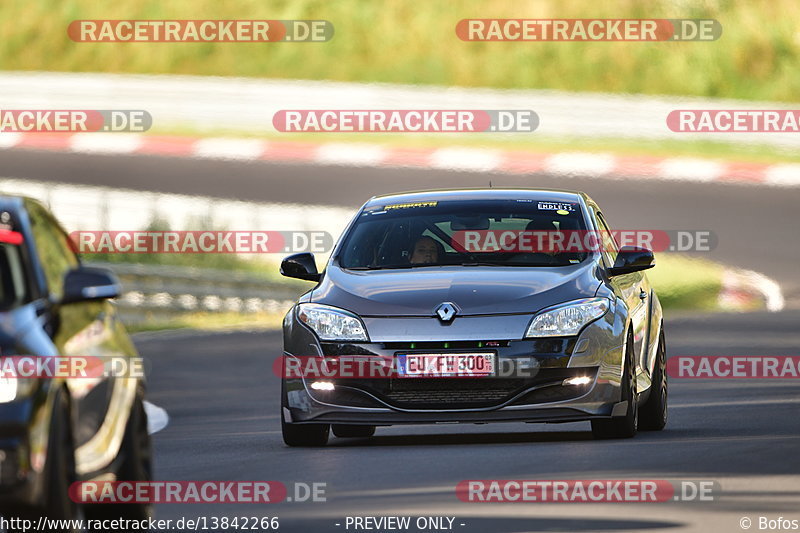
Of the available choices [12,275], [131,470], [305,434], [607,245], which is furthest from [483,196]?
[12,275]

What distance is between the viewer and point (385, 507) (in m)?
9.06

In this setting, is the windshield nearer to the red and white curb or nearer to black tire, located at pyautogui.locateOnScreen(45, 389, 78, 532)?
black tire, located at pyautogui.locateOnScreen(45, 389, 78, 532)

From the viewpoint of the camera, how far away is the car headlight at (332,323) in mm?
11211

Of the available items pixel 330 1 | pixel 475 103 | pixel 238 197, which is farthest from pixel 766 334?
pixel 330 1

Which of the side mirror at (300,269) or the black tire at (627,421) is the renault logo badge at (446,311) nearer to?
the black tire at (627,421)

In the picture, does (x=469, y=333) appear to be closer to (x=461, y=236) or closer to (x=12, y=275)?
(x=461, y=236)

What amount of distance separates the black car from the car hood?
9.43ft

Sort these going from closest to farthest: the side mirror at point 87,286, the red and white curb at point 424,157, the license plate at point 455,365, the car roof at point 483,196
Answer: the side mirror at point 87,286, the license plate at point 455,365, the car roof at point 483,196, the red and white curb at point 424,157

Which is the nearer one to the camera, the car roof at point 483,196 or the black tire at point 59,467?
the black tire at point 59,467

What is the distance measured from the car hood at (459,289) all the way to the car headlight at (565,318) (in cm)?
5

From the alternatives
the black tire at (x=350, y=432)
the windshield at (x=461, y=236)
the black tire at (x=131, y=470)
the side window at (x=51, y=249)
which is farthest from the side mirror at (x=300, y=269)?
the black tire at (x=131, y=470)

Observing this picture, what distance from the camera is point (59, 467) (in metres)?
6.90

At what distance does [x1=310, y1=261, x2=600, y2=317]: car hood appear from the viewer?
1115 centimetres

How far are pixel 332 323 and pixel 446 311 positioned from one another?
687 millimetres
